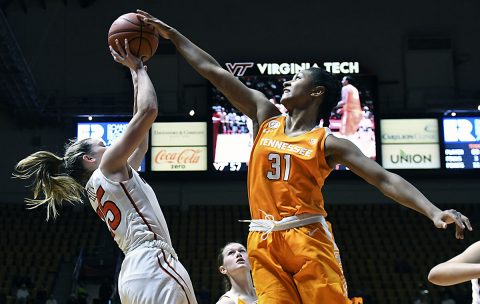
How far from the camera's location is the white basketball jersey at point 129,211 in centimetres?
396

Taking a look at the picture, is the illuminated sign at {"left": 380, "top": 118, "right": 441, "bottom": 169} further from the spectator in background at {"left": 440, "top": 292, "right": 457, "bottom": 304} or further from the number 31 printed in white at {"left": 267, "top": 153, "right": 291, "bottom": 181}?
the number 31 printed in white at {"left": 267, "top": 153, "right": 291, "bottom": 181}

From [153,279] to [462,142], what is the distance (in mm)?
15488

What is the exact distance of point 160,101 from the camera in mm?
20062

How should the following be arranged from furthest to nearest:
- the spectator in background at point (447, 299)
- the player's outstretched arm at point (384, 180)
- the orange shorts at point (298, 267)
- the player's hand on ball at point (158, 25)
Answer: the spectator in background at point (447, 299), the player's hand on ball at point (158, 25), the orange shorts at point (298, 267), the player's outstretched arm at point (384, 180)

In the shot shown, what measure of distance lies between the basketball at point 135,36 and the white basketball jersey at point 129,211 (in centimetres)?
83

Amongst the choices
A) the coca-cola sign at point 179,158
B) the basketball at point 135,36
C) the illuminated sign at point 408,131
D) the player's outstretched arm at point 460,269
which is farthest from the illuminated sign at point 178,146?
the player's outstretched arm at point 460,269

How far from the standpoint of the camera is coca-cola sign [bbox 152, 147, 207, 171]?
18.2 metres

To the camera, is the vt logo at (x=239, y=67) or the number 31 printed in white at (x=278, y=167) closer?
the number 31 printed in white at (x=278, y=167)

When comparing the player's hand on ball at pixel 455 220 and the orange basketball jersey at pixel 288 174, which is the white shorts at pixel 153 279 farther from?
the player's hand on ball at pixel 455 220

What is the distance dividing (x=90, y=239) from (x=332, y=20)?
30.1 ft

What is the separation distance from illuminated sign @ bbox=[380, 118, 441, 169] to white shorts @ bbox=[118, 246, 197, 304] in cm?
1468

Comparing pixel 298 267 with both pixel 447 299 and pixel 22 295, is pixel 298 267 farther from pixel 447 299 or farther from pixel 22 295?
pixel 447 299

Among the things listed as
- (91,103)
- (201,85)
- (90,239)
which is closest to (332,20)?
(201,85)

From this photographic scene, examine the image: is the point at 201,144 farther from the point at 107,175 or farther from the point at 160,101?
the point at 107,175
